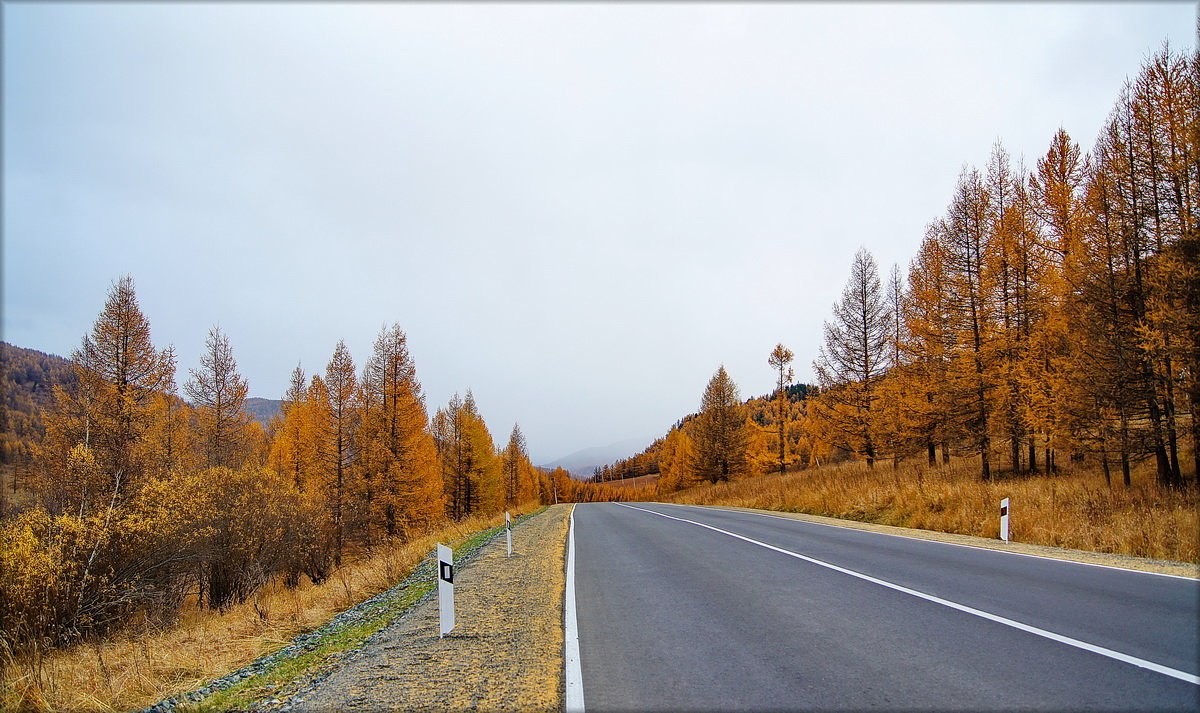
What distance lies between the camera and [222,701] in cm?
506

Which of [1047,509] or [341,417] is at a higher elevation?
[341,417]

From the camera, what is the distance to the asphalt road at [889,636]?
3.95 m

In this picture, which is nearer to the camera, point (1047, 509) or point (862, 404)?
point (1047, 509)

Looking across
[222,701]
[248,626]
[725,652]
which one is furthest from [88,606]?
[725,652]

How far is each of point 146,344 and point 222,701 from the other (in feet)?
77.5

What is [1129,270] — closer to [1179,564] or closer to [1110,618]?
[1179,564]

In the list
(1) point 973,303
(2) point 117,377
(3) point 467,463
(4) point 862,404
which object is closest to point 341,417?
(2) point 117,377

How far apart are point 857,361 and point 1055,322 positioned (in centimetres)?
1335

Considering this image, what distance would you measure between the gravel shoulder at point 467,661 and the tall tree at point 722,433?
43161 millimetres

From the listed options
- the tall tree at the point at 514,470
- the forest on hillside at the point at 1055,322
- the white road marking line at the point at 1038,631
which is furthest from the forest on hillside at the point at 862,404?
the tall tree at the point at 514,470

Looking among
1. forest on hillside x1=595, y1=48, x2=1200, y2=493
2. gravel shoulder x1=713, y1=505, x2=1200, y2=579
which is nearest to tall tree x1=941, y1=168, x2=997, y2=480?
forest on hillside x1=595, y1=48, x2=1200, y2=493

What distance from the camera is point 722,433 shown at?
165ft

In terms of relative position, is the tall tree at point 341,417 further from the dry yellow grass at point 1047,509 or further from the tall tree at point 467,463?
the dry yellow grass at point 1047,509

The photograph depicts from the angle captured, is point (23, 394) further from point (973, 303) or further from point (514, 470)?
point (973, 303)
